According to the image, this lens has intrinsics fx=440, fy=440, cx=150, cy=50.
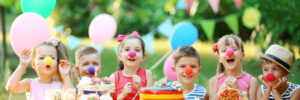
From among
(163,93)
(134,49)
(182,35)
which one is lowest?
(163,93)

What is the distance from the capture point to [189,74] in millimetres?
3201

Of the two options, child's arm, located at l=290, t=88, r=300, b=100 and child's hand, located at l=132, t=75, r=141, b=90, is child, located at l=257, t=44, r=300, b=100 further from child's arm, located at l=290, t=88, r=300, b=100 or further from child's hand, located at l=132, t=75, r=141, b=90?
child's hand, located at l=132, t=75, r=141, b=90

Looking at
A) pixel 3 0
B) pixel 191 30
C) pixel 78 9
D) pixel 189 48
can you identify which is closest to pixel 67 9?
pixel 78 9

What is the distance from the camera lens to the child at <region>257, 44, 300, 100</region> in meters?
3.20

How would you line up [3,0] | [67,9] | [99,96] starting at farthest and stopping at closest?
[67,9]
[3,0]
[99,96]

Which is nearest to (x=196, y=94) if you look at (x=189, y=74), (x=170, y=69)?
(x=189, y=74)

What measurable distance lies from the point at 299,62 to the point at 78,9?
11.3 meters

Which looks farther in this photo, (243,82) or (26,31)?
(26,31)

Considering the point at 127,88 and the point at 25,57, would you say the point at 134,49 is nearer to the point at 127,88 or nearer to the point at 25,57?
the point at 127,88

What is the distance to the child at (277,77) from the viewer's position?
3.20 m

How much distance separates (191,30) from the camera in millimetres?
4414

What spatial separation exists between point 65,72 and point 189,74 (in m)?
0.94

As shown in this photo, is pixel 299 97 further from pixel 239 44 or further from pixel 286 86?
pixel 239 44

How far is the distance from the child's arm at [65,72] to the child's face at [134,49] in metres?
0.46
